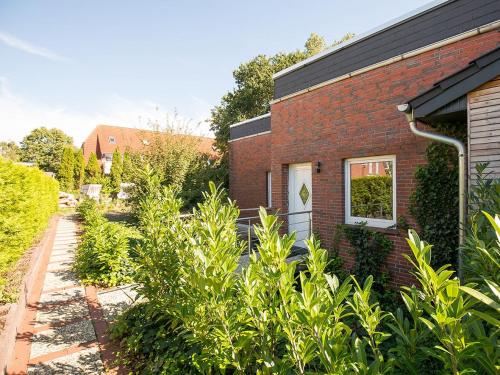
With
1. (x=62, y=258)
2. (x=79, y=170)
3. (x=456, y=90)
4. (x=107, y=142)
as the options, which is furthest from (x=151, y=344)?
(x=107, y=142)

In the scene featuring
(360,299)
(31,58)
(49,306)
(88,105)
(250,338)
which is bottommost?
(49,306)

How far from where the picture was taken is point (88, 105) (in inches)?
485

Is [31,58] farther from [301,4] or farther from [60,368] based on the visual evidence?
[60,368]

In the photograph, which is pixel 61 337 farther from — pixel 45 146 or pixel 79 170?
pixel 45 146

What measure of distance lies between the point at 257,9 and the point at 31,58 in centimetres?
780

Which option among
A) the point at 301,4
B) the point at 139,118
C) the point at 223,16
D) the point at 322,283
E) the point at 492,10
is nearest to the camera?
the point at 322,283

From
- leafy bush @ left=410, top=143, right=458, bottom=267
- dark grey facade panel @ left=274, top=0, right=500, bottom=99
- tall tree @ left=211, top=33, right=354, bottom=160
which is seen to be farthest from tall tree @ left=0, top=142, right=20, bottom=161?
leafy bush @ left=410, top=143, right=458, bottom=267

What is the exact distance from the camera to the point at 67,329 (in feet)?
13.2

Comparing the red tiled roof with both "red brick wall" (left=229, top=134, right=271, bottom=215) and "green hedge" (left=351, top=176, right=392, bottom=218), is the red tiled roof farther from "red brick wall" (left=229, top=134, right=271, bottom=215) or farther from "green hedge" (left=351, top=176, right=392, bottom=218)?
"green hedge" (left=351, top=176, right=392, bottom=218)

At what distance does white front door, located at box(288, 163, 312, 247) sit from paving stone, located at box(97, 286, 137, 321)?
4174mm

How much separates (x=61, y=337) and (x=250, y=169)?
30.5ft

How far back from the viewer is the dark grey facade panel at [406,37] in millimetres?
4426

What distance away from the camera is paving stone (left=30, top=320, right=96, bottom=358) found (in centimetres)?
354

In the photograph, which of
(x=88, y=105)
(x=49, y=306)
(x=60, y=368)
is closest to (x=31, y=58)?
(x=88, y=105)
